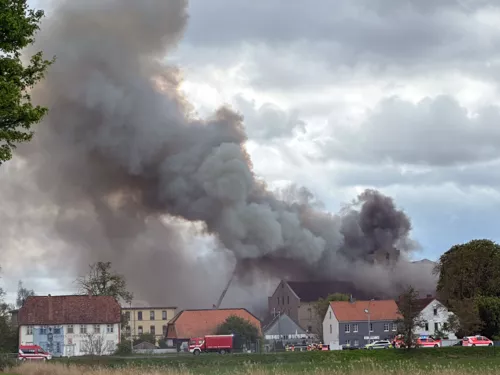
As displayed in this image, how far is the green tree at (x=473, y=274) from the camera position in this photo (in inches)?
3765

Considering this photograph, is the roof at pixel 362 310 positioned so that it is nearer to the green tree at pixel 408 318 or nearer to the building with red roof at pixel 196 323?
the building with red roof at pixel 196 323

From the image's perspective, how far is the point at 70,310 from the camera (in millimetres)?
95938

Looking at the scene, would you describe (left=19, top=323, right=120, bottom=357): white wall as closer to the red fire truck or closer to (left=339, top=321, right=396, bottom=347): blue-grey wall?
the red fire truck

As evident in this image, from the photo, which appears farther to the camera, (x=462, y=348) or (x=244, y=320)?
(x=244, y=320)

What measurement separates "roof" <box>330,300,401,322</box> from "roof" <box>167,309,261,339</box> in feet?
33.3

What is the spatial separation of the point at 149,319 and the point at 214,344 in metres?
49.1

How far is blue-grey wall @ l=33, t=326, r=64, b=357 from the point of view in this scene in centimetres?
9454

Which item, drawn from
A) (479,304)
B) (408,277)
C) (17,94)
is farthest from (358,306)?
(17,94)

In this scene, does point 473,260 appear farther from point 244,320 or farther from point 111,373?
point 111,373

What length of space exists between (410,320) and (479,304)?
1880 cm

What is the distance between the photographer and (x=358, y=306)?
4286 inches

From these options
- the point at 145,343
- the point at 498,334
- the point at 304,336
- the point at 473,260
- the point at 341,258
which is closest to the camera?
the point at 498,334

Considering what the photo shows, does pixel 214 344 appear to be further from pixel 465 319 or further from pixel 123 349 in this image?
pixel 465 319

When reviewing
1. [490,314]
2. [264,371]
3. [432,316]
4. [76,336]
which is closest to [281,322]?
[432,316]
